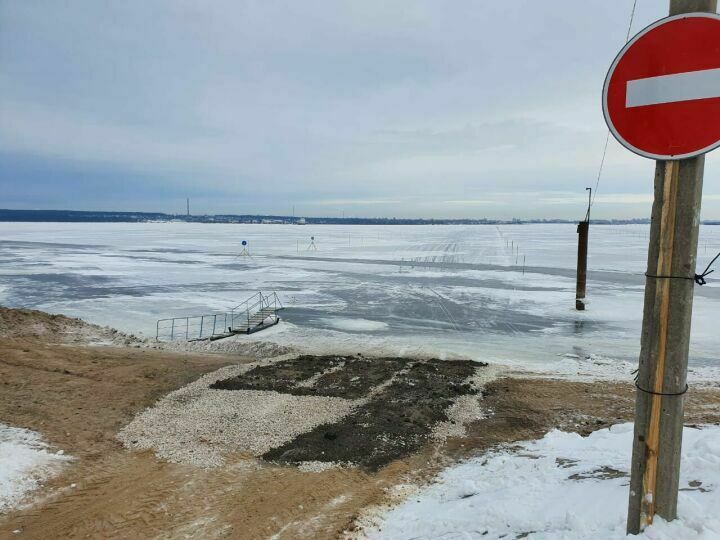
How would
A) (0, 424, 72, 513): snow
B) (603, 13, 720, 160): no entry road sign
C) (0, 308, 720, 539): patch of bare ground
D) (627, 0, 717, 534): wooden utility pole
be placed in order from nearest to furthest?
(603, 13, 720, 160): no entry road sign → (627, 0, 717, 534): wooden utility pole → (0, 308, 720, 539): patch of bare ground → (0, 424, 72, 513): snow

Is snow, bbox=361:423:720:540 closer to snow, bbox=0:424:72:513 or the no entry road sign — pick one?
the no entry road sign

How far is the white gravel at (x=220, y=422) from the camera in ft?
26.7

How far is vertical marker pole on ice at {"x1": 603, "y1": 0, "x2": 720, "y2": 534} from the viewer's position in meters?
2.31

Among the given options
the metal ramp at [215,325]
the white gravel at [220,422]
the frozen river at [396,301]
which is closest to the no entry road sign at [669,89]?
the white gravel at [220,422]

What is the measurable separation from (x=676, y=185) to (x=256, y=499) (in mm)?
6096

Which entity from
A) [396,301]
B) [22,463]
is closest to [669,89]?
[22,463]

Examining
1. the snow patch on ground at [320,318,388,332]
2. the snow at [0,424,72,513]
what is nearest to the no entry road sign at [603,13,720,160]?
the snow at [0,424,72,513]

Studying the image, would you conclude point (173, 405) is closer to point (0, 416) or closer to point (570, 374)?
point (0, 416)

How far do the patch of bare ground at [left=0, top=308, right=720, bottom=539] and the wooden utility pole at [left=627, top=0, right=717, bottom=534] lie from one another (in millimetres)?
3924

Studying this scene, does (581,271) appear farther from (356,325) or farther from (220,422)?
(220,422)

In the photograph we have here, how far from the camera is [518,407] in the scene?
10391 mm

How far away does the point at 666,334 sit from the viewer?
2518mm

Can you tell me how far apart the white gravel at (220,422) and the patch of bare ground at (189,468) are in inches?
12.5

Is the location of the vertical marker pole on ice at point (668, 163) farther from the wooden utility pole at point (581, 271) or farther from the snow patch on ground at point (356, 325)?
the wooden utility pole at point (581, 271)
